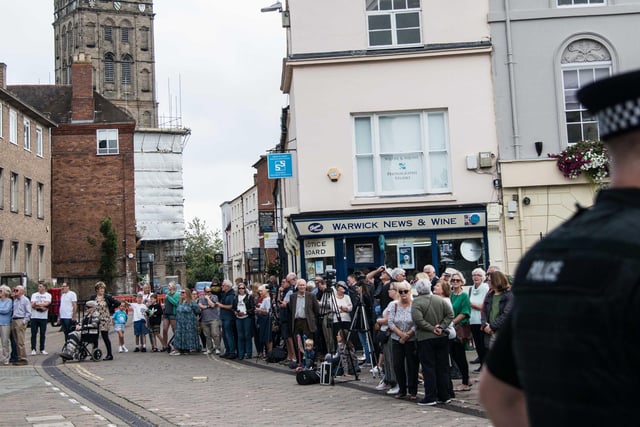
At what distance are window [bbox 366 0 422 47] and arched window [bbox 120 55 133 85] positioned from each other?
110388 millimetres

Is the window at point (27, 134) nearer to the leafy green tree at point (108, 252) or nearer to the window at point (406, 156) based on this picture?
the leafy green tree at point (108, 252)

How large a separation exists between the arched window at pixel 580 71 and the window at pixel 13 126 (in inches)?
1236

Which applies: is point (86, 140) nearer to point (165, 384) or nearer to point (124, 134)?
point (124, 134)

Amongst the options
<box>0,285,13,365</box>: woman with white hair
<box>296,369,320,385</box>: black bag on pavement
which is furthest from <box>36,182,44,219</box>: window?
<box>296,369,320,385</box>: black bag on pavement

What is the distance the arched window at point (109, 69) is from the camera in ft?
420

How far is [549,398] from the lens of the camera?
204 cm

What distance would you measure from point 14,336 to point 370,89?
10.5m

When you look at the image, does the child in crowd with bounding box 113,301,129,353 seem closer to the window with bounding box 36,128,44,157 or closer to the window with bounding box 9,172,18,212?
the window with bounding box 9,172,18,212

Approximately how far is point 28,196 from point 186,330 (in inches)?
1056

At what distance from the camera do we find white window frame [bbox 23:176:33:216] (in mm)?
47469

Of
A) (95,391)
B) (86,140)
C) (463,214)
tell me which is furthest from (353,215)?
(86,140)

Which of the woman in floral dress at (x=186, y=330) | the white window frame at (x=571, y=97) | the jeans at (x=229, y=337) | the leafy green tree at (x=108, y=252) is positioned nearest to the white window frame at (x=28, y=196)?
the leafy green tree at (x=108, y=252)

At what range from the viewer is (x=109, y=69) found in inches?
5064

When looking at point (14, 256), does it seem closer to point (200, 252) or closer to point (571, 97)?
point (571, 97)
